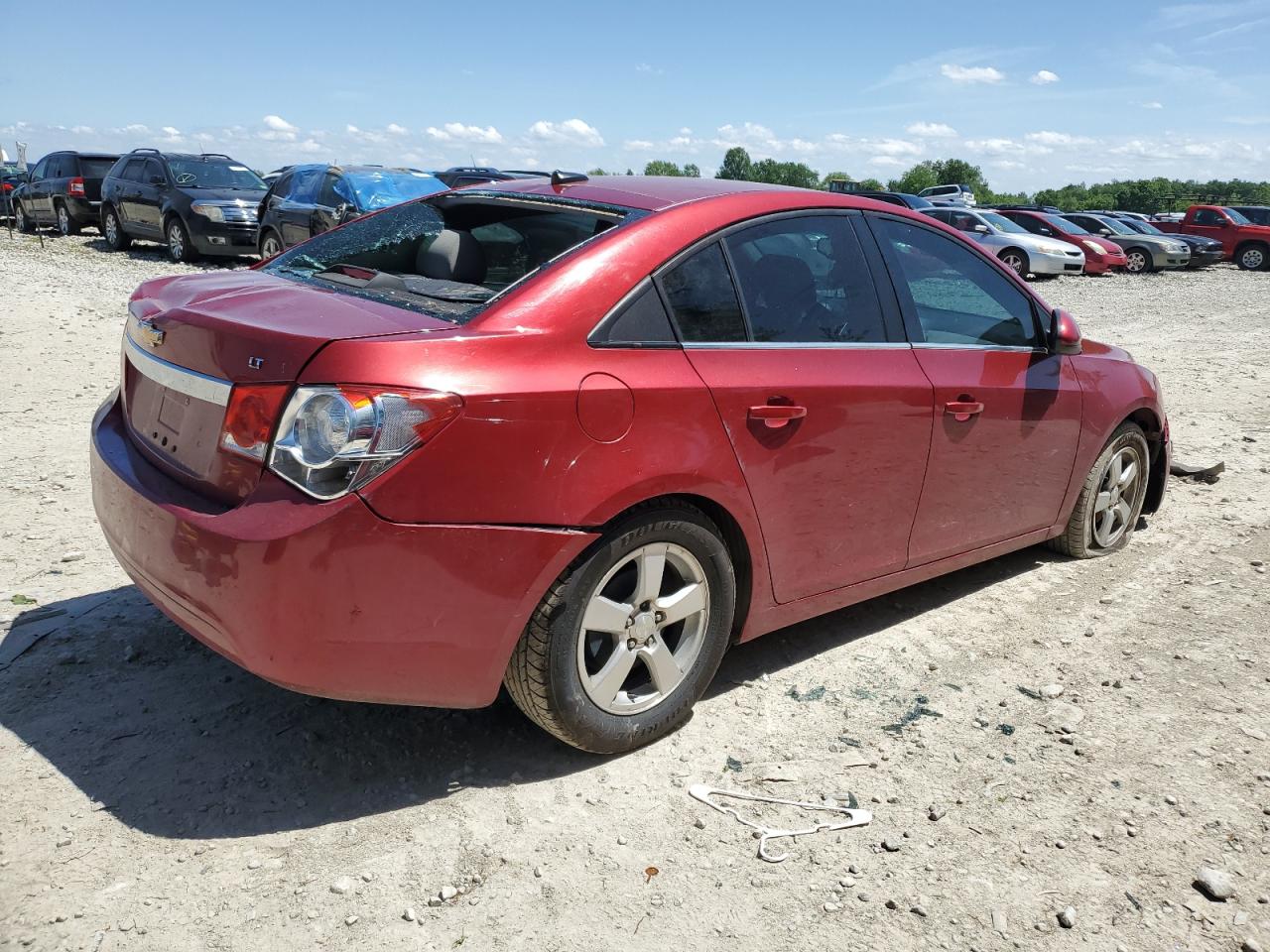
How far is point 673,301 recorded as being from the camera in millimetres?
3023

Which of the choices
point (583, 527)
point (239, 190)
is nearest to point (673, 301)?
point (583, 527)

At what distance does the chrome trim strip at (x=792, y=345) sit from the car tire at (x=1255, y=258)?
31.1 meters

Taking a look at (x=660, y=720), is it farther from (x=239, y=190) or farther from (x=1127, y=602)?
(x=239, y=190)

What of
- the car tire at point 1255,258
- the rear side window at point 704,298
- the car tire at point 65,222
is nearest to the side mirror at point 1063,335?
the rear side window at point 704,298

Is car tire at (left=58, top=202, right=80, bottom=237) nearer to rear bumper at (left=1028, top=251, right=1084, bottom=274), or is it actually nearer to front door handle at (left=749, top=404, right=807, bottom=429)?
rear bumper at (left=1028, top=251, right=1084, bottom=274)

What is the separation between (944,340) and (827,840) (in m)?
1.94

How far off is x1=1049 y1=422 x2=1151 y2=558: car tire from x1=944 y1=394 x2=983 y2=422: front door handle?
116cm

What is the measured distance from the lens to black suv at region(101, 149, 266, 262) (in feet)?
54.0

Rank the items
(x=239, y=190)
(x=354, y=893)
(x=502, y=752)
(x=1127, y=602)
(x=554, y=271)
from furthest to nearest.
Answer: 1. (x=239, y=190)
2. (x=1127, y=602)
3. (x=502, y=752)
4. (x=554, y=271)
5. (x=354, y=893)

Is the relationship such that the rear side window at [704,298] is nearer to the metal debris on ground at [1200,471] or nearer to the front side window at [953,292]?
the front side window at [953,292]

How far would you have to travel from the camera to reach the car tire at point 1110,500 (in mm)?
4773

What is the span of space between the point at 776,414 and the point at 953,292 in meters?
1.30

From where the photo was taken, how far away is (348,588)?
2.44 meters

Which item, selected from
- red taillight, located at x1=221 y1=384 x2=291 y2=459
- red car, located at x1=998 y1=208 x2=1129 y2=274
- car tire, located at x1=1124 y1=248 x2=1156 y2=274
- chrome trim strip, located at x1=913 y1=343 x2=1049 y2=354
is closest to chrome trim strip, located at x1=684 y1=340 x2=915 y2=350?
chrome trim strip, located at x1=913 y1=343 x2=1049 y2=354
